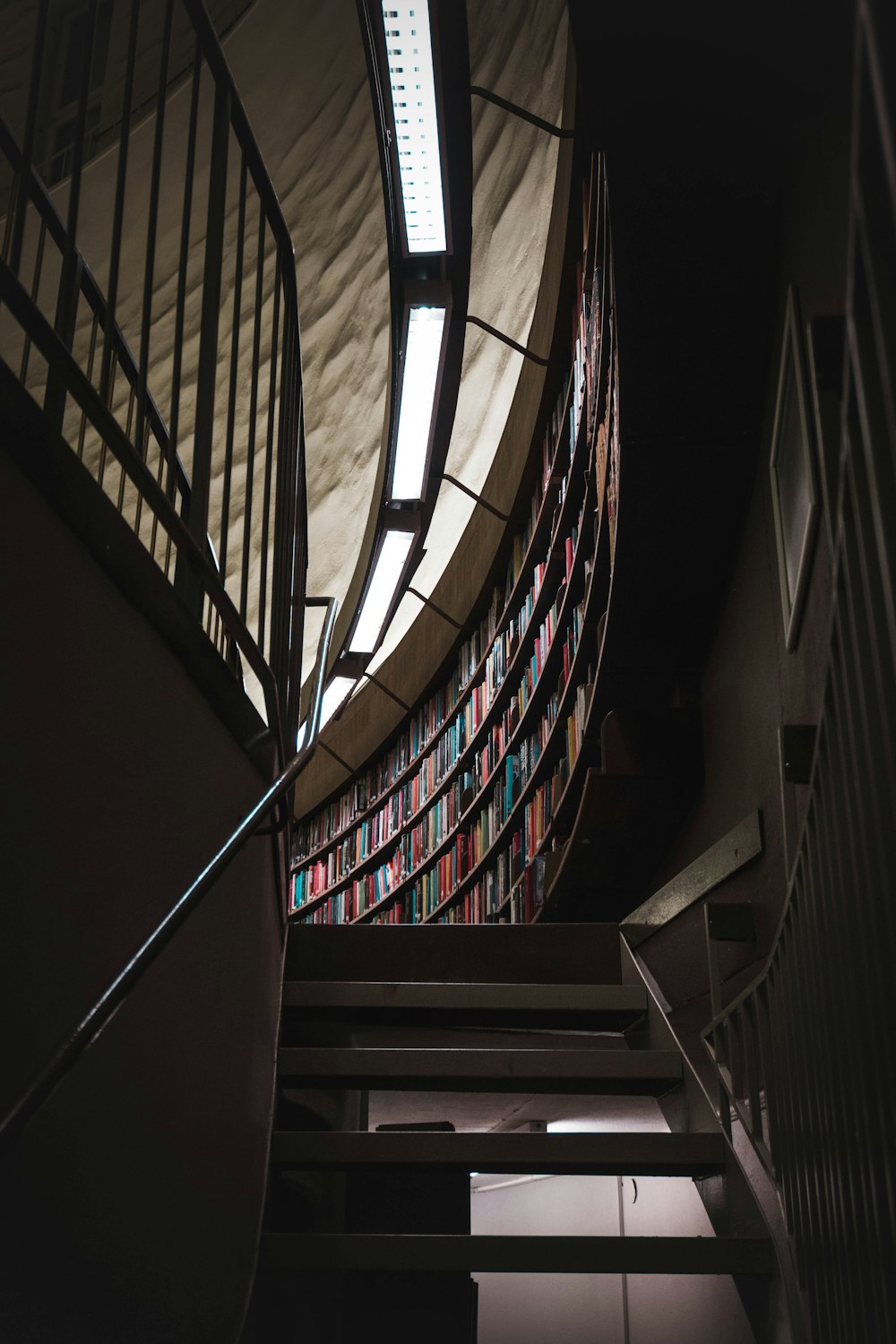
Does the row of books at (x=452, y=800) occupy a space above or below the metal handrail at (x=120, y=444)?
above

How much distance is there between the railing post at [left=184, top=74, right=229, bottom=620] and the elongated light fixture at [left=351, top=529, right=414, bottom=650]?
2359mm

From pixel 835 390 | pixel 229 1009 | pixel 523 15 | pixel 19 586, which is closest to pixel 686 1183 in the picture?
pixel 229 1009

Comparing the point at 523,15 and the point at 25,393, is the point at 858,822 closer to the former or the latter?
the point at 25,393

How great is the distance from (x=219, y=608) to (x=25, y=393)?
617mm

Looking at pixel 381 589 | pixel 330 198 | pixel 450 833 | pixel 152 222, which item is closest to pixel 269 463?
pixel 152 222

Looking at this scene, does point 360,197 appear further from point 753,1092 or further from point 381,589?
point 753,1092

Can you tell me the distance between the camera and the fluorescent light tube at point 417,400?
3.41m

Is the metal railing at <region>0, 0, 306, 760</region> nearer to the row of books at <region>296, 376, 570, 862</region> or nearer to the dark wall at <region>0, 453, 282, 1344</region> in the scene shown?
the dark wall at <region>0, 453, 282, 1344</region>

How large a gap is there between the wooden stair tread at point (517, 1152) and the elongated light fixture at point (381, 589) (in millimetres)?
2377

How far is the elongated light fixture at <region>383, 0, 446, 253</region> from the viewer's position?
8.57 ft

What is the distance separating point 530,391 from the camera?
4.84 m

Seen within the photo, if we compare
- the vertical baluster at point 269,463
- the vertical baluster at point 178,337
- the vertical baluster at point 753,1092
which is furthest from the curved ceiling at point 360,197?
the vertical baluster at point 753,1092

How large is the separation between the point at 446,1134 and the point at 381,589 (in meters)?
2.67

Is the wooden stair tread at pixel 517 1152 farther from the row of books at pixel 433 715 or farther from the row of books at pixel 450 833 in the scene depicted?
the row of books at pixel 433 715
